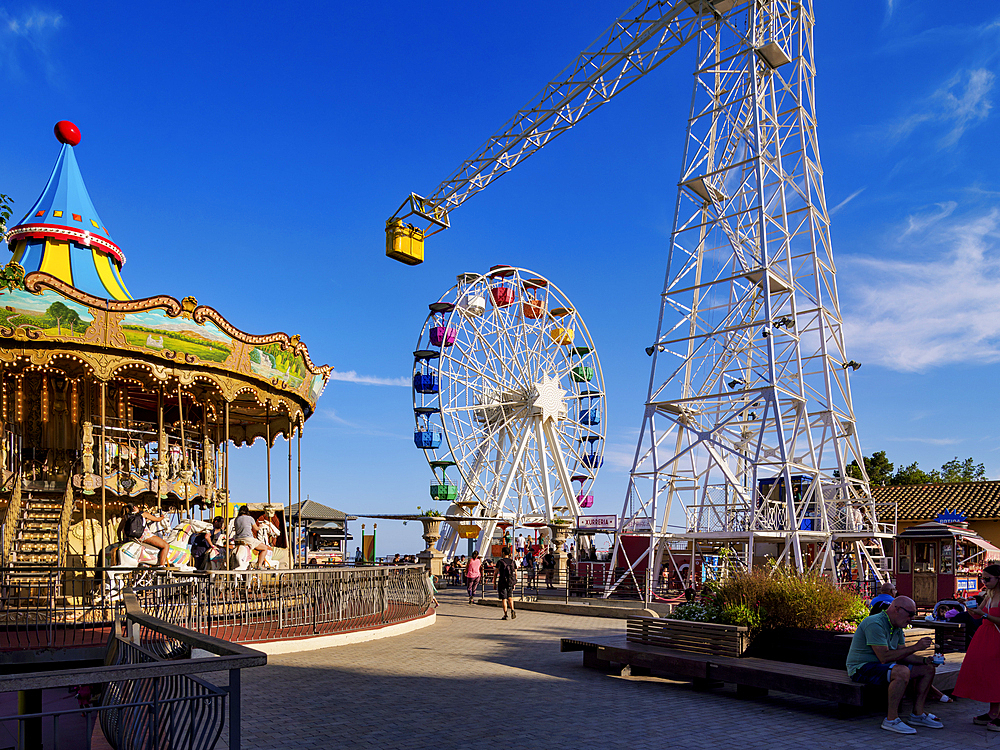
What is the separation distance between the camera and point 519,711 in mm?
8531

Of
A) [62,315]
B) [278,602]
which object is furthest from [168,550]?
[62,315]

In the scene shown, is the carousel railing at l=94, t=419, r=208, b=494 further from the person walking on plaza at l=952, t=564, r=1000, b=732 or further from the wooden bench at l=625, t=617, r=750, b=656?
the person walking on plaza at l=952, t=564, r=1000, b=732

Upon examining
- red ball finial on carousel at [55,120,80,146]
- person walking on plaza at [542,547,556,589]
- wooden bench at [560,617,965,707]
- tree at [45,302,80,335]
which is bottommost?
person walking on plaza at [542,547,556,589]

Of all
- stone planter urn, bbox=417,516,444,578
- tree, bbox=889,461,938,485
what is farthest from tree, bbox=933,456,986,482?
stone planter urn, bbox=417,516,444,578

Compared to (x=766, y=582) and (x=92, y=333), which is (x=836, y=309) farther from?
(x=92, y=333)

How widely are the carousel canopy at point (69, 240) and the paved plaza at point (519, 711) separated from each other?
1741cm

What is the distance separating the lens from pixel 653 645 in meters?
10.7

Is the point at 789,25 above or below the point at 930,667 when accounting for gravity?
above

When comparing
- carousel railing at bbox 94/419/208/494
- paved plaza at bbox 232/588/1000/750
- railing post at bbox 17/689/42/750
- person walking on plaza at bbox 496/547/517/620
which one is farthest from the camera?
carousel railing at bbox 94/419/208/494

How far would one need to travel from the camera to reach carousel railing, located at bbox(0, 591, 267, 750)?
14.1 feet

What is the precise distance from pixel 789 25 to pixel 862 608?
898 inches

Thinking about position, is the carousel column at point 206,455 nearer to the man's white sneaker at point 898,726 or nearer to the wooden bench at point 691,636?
the wooden bench at point 691,636

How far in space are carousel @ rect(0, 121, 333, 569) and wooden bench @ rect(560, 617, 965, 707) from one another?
8910 millimetres

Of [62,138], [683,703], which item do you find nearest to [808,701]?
[683,703]
